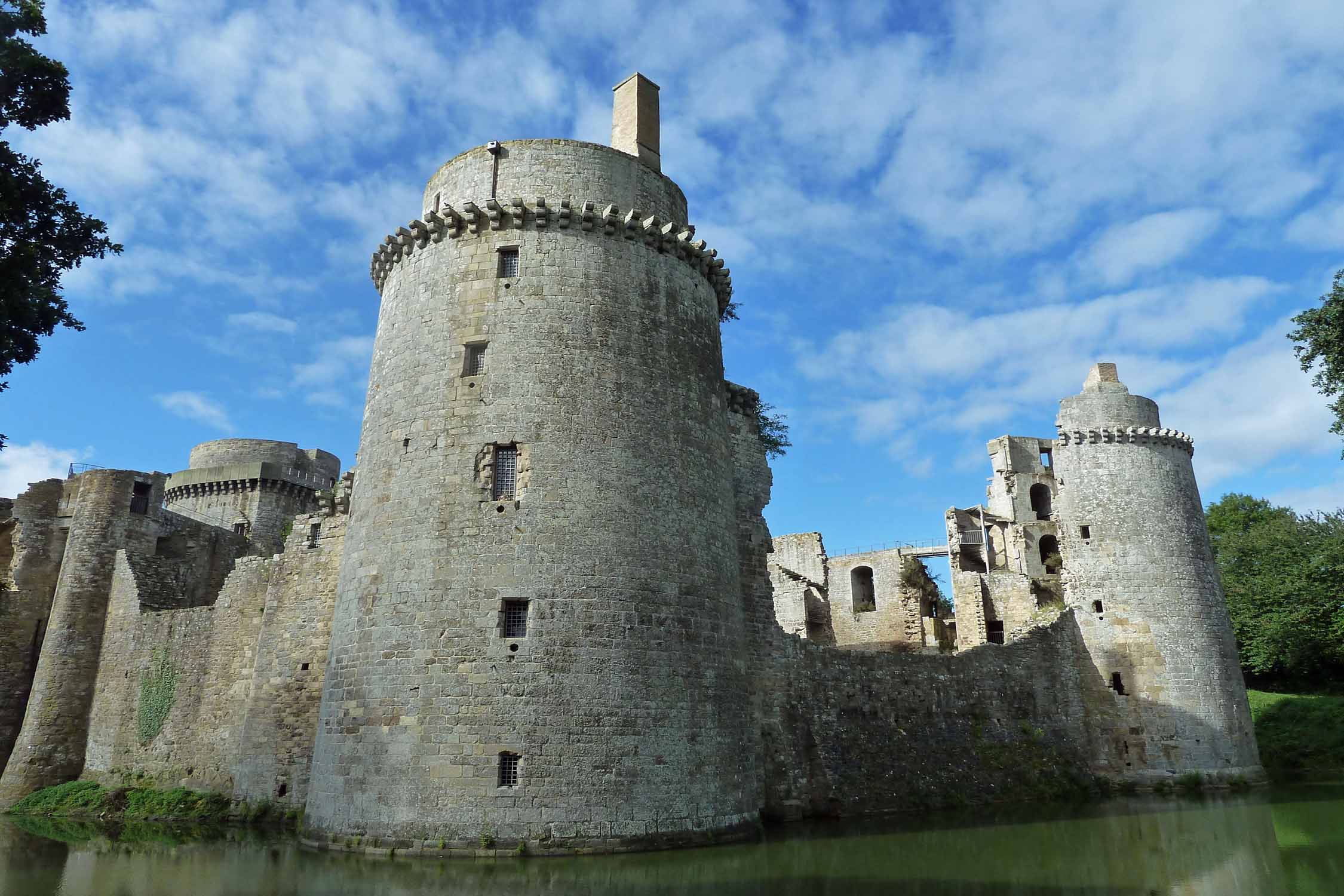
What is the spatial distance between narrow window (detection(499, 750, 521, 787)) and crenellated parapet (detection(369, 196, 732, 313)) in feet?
30.1

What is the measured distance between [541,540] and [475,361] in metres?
3.66

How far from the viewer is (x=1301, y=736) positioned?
30.9 m

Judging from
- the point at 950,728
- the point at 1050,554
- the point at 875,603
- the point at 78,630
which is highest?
the point at 1050,554

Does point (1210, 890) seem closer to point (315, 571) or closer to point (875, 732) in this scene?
point (875, 732)

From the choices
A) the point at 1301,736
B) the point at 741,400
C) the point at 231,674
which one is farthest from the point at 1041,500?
the point at 231,674

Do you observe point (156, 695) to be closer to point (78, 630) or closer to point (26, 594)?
point (78, 630)

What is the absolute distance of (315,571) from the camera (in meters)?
19.4

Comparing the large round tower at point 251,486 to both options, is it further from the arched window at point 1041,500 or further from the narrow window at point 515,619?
the arched window at point 1041,500

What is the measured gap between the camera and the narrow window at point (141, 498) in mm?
24812

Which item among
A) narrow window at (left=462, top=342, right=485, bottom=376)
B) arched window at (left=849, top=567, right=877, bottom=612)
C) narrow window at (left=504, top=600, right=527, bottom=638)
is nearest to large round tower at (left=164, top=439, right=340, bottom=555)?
narrow window at (left=462, top=342, right=485, bottom=376)

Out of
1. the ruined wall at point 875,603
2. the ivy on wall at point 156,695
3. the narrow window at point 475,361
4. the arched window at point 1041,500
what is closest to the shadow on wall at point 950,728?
the arched window at point 1041,500

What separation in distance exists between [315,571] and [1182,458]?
2477 centimetres

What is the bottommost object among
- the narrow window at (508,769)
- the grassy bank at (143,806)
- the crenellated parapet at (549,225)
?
the grassy bank at (143,806)

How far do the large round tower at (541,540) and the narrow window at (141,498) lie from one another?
35.7ft
